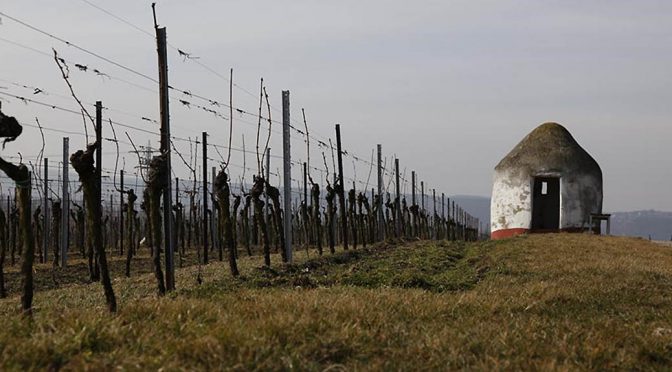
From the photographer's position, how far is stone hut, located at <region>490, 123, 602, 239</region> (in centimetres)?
3631

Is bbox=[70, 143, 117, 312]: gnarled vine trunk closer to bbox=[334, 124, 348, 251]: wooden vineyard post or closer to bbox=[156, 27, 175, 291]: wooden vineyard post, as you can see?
bbox=[156, 27, 175, 291]: wooden vineyard post

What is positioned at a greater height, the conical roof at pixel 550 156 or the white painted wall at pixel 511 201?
the conical roof at pixel 550 156

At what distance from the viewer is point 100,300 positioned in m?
12.0

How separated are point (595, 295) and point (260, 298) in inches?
185

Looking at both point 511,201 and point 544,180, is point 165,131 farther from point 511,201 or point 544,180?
point 544,180

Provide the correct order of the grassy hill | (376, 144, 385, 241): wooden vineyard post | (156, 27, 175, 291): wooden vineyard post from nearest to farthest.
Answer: the grassy hill → (156, 27, 175, 291): wooden vineyard post → (376, 144, 385, 241): wooden vineyard post

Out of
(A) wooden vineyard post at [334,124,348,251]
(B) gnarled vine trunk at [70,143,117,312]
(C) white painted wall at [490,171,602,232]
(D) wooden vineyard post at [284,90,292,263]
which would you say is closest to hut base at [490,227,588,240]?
(C) white painted wall at [490,171,602,232]

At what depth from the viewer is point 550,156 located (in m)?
37.2

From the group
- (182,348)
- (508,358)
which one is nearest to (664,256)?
(508,358)

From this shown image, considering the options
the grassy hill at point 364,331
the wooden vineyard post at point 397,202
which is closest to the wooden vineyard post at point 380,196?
the wooden vineyard post at point 397,202

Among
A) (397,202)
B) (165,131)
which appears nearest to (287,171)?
(165,131)

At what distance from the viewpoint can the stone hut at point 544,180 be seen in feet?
119

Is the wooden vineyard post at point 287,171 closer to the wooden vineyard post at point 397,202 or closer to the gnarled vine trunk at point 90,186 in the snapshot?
the gnarled vine trunk at point 90,186

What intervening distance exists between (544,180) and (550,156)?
7.87 ft
